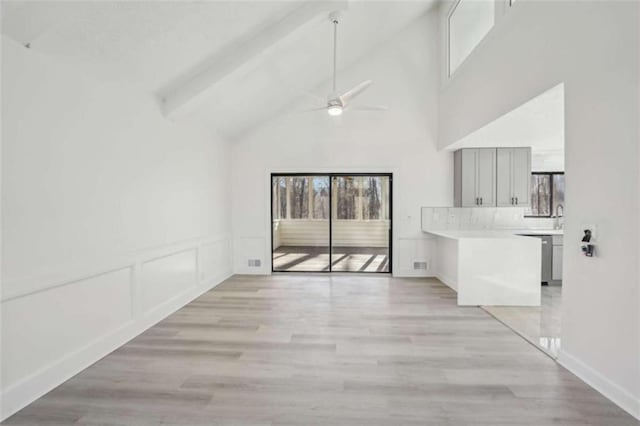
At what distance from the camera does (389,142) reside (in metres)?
5.81

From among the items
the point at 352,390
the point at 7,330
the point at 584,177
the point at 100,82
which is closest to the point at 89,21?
the point at 100,82

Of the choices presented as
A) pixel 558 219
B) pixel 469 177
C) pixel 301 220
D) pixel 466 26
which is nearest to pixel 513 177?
pixel 469 177

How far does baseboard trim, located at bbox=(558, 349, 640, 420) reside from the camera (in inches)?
77.5

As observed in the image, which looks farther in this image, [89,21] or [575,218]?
[575,218]

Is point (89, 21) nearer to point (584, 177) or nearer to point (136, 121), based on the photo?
point (136, 121)

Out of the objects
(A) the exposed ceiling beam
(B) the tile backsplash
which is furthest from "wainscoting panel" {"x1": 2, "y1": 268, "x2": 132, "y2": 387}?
(B) the tile backsplash

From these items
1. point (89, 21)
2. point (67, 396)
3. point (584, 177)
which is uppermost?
point (89, 21)

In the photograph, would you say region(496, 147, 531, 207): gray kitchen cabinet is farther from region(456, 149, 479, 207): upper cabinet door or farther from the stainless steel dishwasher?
the stainless steel dishwasher

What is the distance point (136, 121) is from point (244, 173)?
2792mm

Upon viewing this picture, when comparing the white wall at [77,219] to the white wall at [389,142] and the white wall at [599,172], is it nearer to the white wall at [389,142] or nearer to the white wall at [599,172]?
the white wall at [389,142]

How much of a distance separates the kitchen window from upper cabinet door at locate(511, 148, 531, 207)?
0.88 meters

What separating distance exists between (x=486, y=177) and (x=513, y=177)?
16.7 inches

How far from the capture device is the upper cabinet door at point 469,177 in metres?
5.33

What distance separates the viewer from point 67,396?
2188 millimetres
